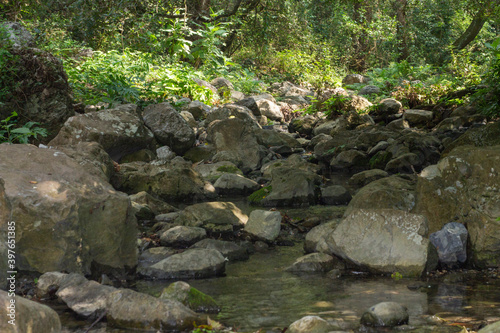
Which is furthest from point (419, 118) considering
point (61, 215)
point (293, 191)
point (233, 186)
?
point (61, 215)

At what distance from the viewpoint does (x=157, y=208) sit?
7199 millimetres

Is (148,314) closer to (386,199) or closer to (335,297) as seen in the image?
(335,297)

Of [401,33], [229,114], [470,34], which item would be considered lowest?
[229,114]

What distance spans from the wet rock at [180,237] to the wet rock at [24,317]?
2.90 meters

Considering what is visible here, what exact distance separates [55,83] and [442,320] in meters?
9.03

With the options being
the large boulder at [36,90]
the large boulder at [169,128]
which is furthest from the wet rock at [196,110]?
the large boulder at [36,90]

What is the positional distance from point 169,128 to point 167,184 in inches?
110

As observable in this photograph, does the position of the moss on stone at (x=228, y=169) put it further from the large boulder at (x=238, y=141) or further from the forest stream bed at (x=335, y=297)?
the forest stream bed at (x=335, y=297)

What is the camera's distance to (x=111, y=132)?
934 cm

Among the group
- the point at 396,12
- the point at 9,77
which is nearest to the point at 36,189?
the point at 9,77

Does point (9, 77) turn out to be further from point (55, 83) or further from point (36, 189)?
point (36, 189)

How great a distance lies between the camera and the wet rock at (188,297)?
11.8 feet

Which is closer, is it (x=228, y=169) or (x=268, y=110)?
(x=228, y=169)

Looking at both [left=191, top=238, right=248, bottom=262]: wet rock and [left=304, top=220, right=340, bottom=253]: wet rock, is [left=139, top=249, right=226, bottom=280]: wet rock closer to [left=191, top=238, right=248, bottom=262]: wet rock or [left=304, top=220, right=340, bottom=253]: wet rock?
[left=191, top=238, right=248, bottom=262]: wet rock
